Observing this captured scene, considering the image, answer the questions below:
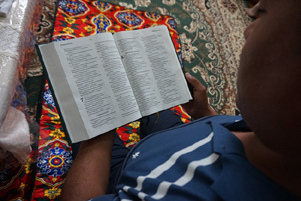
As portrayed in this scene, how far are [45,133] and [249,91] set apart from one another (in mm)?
816

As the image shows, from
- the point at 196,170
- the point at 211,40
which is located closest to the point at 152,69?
the point at 196,170

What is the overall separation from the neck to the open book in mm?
311

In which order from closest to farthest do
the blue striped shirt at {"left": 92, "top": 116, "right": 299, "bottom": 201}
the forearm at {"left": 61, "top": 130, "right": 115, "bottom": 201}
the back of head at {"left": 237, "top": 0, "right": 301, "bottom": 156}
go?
the back of head at {"left": 237, "top": 0, "right": 301, "bottom": 156}, the blue striped shirt at {"left": 92, "top": 116, "right": 299, "bottom": 201}, the forearm at {"left": 61, "top": 130, "right": 115, "bottom": 201}

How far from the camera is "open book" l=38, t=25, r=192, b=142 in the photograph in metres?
0.52

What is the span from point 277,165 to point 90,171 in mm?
442

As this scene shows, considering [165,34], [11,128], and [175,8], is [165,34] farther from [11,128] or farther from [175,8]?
[175,8]

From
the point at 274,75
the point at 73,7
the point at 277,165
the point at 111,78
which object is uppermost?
the point at 73,7

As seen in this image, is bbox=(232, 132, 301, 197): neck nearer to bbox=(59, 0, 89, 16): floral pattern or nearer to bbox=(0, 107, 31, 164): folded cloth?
bbox=(0, 107, 31, 164): folded cloth

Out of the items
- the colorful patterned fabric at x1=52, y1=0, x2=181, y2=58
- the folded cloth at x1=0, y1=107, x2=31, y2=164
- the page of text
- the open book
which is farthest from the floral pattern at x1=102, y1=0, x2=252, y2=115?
the folded cloth at x1=0, y1=107, x2=31, y2=164

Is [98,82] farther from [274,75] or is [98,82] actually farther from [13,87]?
[274,75]

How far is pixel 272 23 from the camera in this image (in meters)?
0.27

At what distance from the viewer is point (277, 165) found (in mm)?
344

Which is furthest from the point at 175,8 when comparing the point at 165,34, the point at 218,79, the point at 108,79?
the point at 108,79

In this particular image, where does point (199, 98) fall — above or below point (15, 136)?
below
